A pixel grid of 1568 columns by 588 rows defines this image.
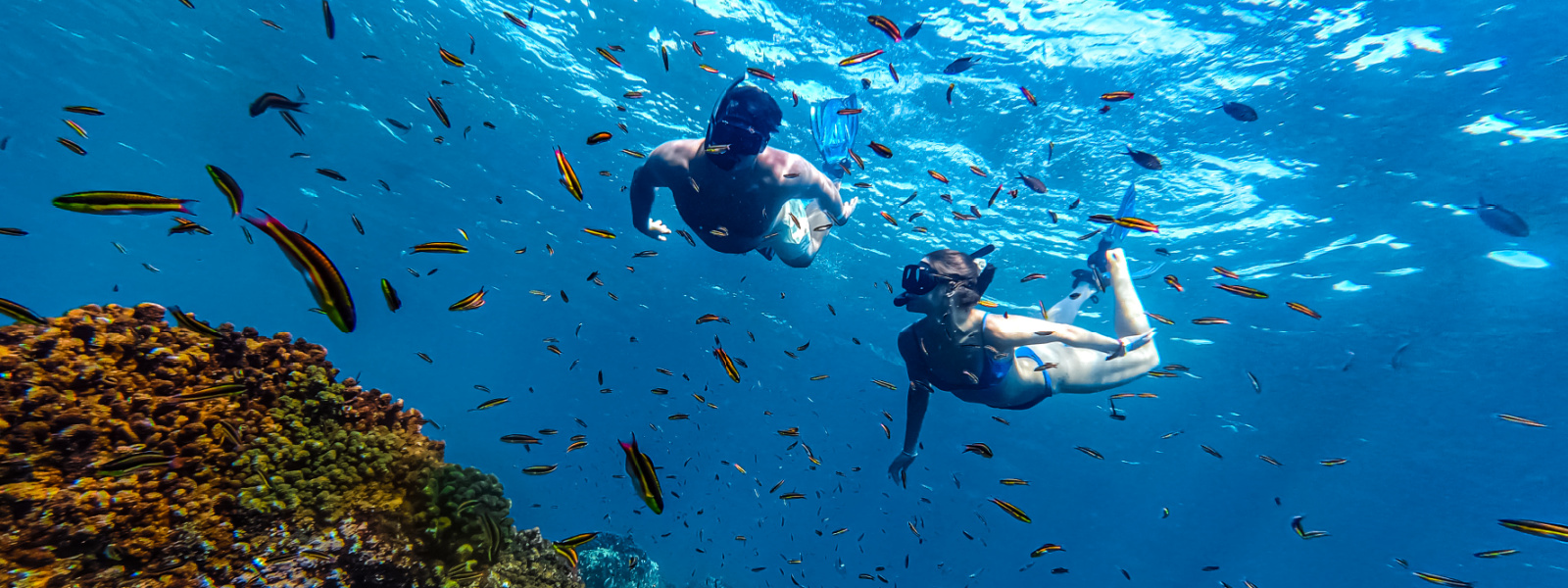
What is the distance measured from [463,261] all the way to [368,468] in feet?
103

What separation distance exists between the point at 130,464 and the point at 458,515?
1.74m

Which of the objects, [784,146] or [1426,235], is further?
[784,146]

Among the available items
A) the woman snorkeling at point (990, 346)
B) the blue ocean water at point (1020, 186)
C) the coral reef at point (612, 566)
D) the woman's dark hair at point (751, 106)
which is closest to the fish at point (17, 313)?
the woman's dark hair at point (751, 106)

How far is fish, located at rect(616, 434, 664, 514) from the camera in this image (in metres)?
2.00

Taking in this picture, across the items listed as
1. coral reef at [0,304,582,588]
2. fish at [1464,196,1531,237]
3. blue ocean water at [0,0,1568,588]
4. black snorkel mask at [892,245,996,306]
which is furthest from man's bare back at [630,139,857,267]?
fish at [1464,196,1531,237]

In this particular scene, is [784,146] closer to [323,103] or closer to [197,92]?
[323,103]

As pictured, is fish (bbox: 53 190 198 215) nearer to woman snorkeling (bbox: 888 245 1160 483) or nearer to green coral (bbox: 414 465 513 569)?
green coral (bbox: 414 465 513 569)

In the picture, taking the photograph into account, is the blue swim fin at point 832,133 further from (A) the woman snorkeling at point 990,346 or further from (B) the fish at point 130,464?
(B) the fish at point 130,464

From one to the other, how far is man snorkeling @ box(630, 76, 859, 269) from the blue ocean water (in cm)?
664

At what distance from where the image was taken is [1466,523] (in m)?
29.3

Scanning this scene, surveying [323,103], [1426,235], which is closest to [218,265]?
[323,103]

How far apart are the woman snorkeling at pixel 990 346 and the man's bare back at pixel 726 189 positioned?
1507 millimetres

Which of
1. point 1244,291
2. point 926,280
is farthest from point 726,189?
point 1244,291

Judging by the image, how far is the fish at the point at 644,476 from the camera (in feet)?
6.57
